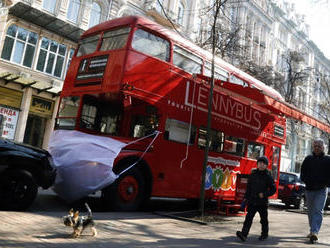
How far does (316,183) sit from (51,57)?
17.4 meters

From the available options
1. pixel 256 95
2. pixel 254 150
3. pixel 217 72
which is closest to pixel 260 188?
pixel 256 95

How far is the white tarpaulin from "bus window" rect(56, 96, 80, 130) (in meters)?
0.88

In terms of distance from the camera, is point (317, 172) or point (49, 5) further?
point (49, 5)

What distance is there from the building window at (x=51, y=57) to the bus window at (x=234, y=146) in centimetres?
1337

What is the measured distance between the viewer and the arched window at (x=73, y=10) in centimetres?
2089

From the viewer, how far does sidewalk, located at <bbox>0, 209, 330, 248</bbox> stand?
4.83 m

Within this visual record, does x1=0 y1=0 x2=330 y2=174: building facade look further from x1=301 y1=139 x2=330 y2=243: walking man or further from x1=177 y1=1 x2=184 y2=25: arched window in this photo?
x1=301 y1=139 x2=330 y2=243: walking man

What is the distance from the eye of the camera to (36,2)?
1900cm

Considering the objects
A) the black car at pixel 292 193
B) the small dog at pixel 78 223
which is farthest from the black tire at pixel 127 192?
the black car at pixel 292 193

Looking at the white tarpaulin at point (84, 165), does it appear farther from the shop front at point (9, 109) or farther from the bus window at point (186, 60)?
the shop front at point (9, 109)

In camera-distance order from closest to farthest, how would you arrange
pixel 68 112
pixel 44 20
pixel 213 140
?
1. pixel 68 112
2. pixel 213 140
3. pixel 44 20

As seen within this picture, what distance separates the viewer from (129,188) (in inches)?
320

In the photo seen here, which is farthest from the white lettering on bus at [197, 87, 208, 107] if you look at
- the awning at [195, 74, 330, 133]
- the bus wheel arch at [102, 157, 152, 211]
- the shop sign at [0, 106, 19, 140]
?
the shop sign at [0, 106, 19, 140]

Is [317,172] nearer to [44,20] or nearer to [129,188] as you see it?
[129,188]
